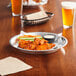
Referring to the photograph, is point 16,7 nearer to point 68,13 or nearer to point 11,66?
point 68,13

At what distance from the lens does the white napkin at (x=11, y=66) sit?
1.15 m

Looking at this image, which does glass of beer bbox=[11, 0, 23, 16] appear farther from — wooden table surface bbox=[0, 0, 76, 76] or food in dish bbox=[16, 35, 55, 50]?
food in dish bbox=[16, 35, 55, 50]

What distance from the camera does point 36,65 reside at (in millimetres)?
1230

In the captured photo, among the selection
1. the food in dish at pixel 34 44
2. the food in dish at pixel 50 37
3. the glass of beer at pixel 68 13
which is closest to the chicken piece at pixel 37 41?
the food in dish at pixel 34 44

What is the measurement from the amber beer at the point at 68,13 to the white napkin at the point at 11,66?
0.67 meters

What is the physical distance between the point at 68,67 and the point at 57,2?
4.77ft

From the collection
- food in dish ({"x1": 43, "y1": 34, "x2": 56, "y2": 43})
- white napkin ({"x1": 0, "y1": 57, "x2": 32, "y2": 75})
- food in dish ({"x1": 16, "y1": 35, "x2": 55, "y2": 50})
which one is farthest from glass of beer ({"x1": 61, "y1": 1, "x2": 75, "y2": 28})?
white napkin ({"x1": 0, "y1": 57, "x2": 32, "y2": 75})

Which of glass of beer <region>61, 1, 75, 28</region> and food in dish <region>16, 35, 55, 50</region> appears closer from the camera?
food in dish <region>16, 35, 55, 50</region>

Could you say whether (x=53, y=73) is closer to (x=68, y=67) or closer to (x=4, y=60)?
(x=68, y=67)

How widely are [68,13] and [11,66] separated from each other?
0.76m

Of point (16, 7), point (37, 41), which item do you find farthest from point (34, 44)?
point (16, 7)

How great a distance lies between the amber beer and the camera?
1.78m

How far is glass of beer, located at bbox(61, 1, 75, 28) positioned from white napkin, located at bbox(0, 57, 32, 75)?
668 millimetres

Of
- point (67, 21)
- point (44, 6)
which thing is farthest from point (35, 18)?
point (44, 6)
